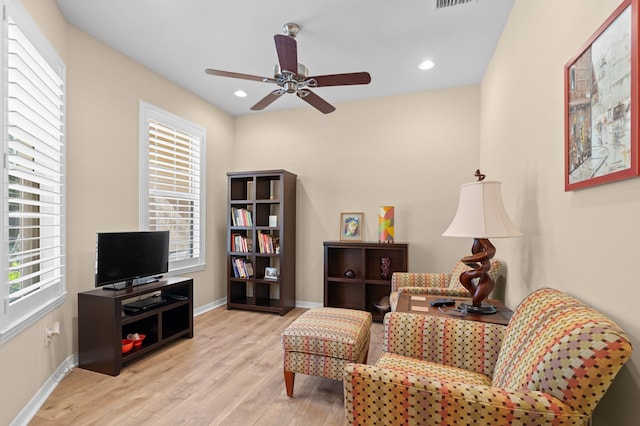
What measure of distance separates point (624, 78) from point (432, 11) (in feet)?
5.89

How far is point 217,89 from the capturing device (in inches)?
152

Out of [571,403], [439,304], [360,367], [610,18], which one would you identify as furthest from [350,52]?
[571,403]

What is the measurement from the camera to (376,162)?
4102 mm

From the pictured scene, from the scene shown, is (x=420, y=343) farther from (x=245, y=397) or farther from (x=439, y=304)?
(x=245, y=397)

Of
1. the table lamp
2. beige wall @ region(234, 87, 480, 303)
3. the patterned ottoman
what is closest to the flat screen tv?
the patterned ottoman

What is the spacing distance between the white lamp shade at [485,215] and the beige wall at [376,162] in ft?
6.70

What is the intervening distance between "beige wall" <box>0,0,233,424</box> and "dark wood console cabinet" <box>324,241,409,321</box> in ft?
7.70

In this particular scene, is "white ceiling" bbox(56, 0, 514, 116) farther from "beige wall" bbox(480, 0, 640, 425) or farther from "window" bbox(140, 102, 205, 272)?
"window" bbox(140, 102, 205, 272)

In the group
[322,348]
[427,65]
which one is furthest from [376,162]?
[322,348]

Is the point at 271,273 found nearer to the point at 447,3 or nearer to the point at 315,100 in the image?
the point at 315,100

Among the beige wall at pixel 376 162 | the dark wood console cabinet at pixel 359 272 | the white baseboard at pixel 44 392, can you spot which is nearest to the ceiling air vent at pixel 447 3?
the beige wall at pixel 376 162

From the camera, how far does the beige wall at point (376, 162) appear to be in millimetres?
3789

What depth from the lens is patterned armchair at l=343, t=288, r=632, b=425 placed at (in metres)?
0.86

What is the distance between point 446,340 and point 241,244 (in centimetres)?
316
